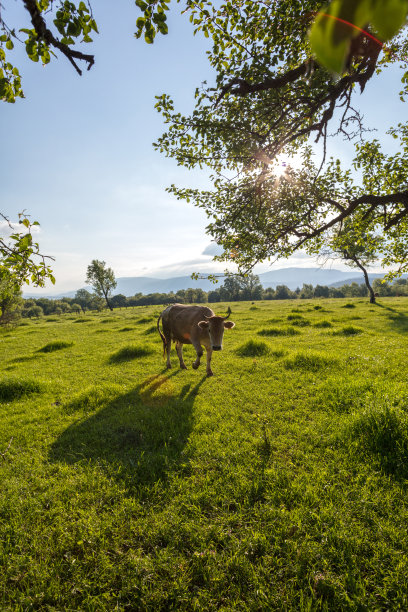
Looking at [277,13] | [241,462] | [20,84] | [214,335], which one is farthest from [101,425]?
[277,13]

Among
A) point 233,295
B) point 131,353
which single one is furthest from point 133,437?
point 233,295

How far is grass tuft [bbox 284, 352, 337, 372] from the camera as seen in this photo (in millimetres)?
8992

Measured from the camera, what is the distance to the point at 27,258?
3.17 m

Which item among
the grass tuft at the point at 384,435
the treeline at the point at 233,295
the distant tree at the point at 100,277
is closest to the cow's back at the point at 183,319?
the grass tuft at the point at 384,435

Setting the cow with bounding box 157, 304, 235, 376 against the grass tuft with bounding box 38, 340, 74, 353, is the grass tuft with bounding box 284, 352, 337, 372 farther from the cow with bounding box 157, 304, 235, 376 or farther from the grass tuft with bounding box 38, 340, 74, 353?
the grass tuft with bounding box 38, 340, 74, 353

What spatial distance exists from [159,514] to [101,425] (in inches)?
127

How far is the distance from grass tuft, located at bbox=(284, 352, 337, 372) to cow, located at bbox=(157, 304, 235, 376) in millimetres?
2567

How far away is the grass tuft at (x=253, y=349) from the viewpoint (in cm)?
1134

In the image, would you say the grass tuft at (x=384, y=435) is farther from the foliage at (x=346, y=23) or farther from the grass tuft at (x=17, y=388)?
the grass tuft at (x=17, y=388)

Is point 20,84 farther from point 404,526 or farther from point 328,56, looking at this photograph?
point 404,526

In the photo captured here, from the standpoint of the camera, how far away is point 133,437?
5750mm

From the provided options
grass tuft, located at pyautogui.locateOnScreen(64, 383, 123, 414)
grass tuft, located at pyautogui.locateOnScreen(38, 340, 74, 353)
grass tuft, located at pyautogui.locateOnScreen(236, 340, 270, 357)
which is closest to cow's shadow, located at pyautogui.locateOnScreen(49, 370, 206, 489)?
grass tuft, located at pyautogui.locateOnScreen(64, 383, 123, 414)

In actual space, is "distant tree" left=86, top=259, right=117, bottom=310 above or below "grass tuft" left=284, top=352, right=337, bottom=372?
above

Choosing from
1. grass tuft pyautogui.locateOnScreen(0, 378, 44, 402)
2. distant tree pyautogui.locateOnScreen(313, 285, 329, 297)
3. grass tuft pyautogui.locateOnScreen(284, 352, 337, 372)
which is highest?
distant tree pyautogui.locateOnScreen(313, 285, 329, 297)
